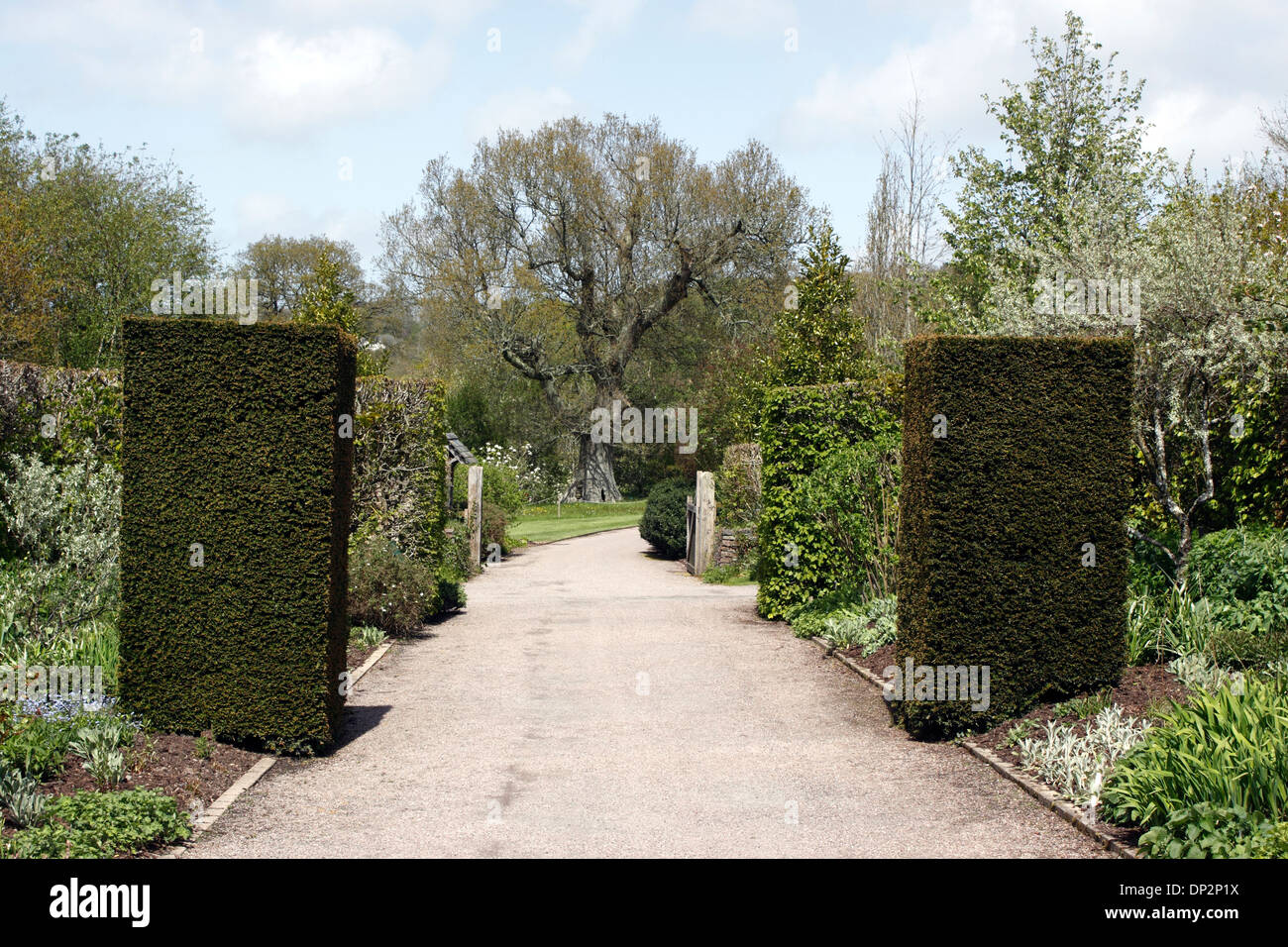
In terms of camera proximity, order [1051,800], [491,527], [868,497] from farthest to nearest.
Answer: [491,527] → [868,497] → [1051,800]

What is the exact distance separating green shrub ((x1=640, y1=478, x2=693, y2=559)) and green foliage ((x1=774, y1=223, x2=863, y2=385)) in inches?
275

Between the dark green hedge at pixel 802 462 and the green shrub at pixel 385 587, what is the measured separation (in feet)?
15.4

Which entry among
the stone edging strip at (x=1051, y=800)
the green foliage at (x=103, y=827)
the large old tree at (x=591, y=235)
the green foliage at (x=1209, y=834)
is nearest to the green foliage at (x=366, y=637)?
the green foliage at (x=103, y=827)

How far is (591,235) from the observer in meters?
42.1

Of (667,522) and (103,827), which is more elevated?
(667,522)

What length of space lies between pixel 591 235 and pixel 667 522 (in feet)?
65.0

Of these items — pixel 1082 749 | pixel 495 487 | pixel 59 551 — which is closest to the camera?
pixel 1082 749

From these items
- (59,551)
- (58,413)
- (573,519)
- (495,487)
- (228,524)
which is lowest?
(573,519)

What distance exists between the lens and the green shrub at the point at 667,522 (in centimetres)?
2562

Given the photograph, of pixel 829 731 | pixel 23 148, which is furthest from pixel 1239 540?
pixel 23 148

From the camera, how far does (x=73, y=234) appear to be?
31.9 meters

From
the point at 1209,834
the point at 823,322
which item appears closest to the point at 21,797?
the point at 1209,834

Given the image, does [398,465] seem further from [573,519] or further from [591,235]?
[591,235]
